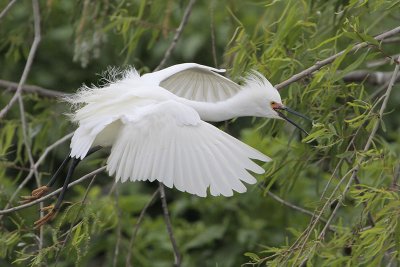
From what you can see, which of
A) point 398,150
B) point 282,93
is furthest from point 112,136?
point 398,150

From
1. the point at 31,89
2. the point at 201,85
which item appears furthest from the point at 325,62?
the point at 31,89

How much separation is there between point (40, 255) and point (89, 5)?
4.37 ft

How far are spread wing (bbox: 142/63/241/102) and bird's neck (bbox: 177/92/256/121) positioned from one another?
0.55 feet

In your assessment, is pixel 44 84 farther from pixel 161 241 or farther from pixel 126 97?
pixel 126 97

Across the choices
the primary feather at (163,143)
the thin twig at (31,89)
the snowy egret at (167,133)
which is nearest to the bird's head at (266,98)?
Result: the snowy egret at (167,133)

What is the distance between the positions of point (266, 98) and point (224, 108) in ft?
0.43

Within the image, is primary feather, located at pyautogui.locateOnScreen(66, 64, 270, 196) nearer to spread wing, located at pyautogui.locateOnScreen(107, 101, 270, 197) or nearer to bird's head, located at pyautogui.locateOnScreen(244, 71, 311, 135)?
spread wing, located at pyautogui.locateOnScreen(107, 101, 270, 197)

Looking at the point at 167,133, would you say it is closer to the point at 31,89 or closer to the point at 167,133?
the point at 167,133

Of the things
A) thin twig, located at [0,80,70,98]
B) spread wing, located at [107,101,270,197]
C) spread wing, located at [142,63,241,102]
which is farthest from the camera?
thin twig, located at [0,80,70,98]

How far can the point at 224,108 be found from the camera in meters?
2.84

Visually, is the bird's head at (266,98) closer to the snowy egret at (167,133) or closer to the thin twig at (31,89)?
the snowy egret at (167,133)

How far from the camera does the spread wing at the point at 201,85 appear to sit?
121 inches

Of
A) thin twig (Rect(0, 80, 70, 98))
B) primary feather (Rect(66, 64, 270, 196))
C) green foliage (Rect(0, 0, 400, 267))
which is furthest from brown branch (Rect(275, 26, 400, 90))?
thin twig (Rect(0, 80, 70, 98))

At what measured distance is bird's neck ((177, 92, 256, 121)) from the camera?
9.23 feet
